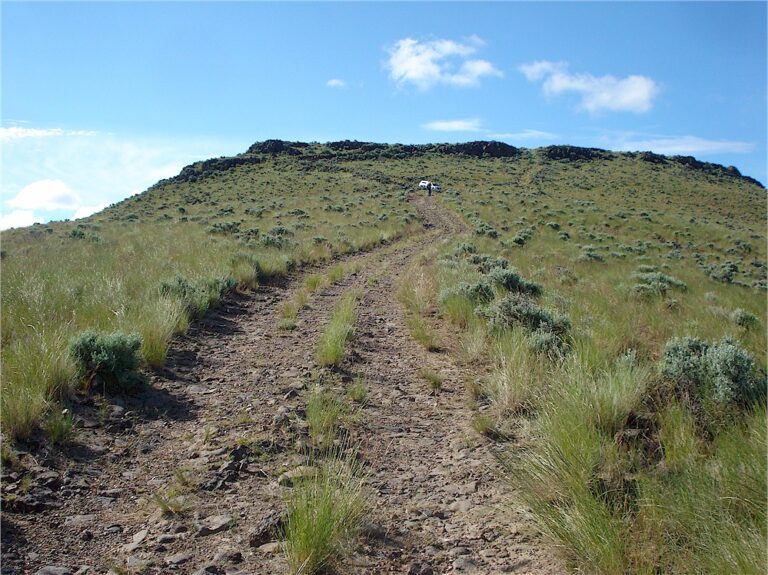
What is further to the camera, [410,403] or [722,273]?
[722,273]

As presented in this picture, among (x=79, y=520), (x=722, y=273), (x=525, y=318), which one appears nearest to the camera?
(x=79, y=520)

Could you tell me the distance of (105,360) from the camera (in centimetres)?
514

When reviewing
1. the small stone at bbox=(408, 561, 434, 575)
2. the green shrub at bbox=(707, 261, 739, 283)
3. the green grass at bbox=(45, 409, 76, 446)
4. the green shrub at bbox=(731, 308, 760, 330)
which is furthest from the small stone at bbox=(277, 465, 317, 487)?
the green shrub at bbox=(707, 261, 739, 283)

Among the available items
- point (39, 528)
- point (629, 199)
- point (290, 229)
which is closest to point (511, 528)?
point (39, 528)

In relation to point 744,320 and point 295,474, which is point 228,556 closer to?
point 295,474

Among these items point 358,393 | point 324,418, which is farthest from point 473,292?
point 324,418

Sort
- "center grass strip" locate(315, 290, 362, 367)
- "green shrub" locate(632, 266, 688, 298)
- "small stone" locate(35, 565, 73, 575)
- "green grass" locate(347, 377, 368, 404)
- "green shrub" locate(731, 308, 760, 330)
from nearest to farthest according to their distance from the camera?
"small stone" locate(35, 565, 73, 575), "green grass" locate(347, 377, 368, 404), "center grass strip" locate(315, 290, 362, 367), "green shrub" locate(731, 308, 760, 330), "green shrub" locate(632, 266, 688, 298)

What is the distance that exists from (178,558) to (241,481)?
883mm

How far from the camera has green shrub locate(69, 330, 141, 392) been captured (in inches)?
198

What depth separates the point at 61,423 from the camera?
403 cm

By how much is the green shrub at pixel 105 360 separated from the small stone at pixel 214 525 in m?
2.47

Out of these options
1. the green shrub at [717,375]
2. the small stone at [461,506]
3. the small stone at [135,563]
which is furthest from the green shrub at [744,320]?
the small stone at [135,563]

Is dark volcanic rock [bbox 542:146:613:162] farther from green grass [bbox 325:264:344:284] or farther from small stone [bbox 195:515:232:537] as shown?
small stone [bbox 195:515:232:537]

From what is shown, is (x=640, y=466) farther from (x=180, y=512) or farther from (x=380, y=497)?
(x=180, y=512)
